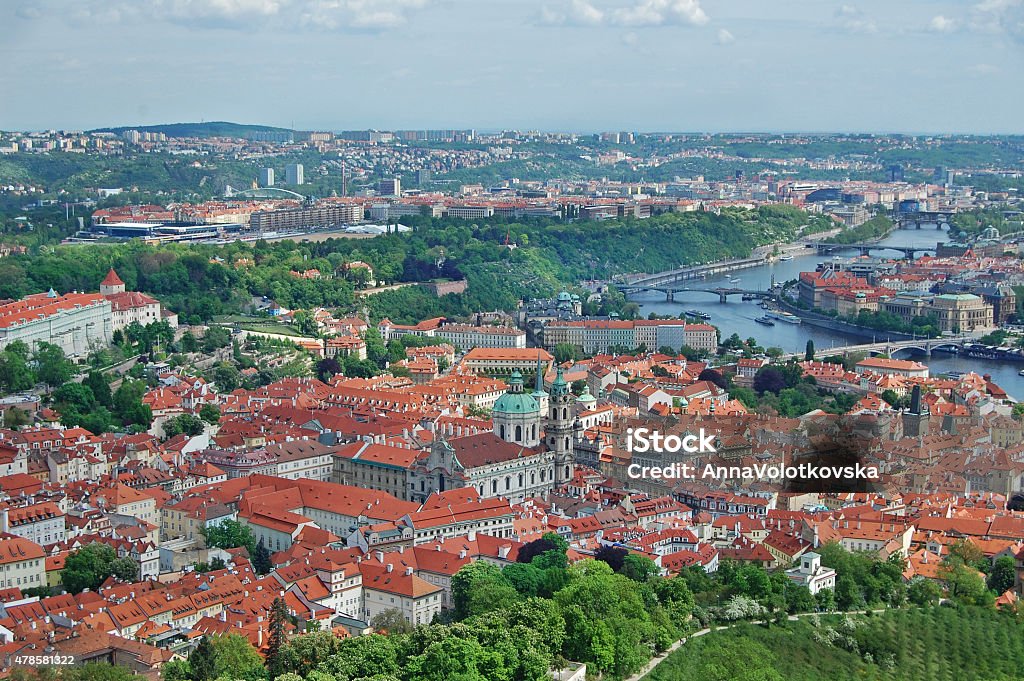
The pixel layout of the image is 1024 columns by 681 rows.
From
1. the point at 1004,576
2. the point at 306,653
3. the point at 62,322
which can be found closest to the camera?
the point at 306,653

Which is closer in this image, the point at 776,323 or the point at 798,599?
the point at 798,599

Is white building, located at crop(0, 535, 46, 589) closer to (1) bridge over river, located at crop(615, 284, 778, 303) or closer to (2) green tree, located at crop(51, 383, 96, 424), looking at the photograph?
(2) green tree, located at crop(51, 383, 96, 424)

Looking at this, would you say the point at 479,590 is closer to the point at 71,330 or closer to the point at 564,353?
the point at 71,330

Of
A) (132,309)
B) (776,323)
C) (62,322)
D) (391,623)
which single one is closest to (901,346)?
(776,323)

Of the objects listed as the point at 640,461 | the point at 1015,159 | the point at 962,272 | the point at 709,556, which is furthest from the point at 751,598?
the point at 1015,159

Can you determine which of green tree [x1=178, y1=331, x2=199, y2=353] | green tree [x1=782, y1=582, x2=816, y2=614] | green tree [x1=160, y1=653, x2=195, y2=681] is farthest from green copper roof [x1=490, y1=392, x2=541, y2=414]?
green tree [x1=178, y1=331, x2=199, y2=353]

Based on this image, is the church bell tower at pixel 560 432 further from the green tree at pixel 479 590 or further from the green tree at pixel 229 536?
the green tree at pixel 479 590

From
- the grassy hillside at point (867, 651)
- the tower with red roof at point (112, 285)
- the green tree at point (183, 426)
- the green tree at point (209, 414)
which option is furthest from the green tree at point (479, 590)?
the tower with red roof at point (112, 285)

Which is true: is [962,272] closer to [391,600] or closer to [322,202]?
[322,202]
